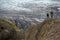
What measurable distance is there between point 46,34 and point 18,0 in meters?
5.14

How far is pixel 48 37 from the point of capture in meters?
1.41

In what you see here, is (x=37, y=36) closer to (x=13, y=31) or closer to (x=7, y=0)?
(x=13, y=31)

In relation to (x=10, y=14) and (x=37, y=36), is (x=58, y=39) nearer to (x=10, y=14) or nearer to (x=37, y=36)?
(x=37, y=36)

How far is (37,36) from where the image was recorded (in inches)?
58.2

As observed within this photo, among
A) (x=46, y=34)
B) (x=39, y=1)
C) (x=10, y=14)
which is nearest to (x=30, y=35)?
(x=46, y=34)

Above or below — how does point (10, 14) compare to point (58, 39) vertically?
below

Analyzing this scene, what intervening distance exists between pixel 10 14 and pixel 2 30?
451 centimetres

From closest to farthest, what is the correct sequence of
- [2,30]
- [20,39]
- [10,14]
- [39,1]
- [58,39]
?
[58,39] → [2,30] → [20,39] → [10,14] → [39,1]

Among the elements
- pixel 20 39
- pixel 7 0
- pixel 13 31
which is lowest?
pixel 7 0

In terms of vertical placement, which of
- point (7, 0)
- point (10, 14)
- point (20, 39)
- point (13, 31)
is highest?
point (13, 31)

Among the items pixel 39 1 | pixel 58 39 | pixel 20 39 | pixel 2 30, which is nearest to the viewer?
pixel 58 39

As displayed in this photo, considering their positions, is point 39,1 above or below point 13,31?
below

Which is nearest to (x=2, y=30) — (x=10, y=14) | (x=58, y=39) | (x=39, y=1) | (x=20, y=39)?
(x=20, y=39)

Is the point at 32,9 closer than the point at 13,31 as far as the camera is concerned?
No
